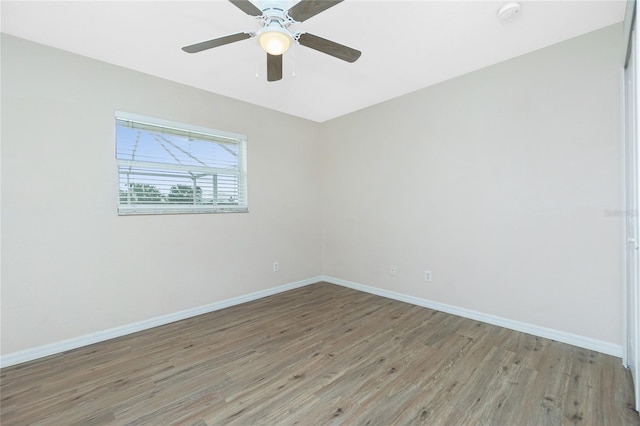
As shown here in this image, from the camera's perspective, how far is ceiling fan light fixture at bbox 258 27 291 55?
5.51 ft

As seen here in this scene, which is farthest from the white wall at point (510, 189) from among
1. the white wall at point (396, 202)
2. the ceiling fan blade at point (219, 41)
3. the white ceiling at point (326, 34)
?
the ceiling fan blade at point (219, 41)

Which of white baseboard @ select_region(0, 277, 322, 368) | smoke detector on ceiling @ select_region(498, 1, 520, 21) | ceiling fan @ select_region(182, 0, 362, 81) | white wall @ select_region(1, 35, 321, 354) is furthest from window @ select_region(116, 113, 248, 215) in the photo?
smoke detector on ceiling @ select_region(498, 1, 520, 21)

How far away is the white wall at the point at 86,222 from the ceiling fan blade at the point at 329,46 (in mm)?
1943

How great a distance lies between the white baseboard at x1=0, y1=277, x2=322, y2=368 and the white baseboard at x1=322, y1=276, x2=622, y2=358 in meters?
1.76

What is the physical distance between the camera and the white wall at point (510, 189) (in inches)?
91.5

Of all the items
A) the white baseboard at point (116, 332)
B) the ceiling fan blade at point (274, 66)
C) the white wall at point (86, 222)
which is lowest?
the white baseboard at point (116, 332)

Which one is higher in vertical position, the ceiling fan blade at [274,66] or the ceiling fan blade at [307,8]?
the ceiling fan blade at [307,8]

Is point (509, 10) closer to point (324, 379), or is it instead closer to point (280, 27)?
point (280, 27)

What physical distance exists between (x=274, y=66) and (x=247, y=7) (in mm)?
545

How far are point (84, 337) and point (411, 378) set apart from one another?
286 cm

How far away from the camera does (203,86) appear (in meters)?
3.25

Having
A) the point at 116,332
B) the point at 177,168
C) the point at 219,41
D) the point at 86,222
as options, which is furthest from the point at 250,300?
the point at 219,41

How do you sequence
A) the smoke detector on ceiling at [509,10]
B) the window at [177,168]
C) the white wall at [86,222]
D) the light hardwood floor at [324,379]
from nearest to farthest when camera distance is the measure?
the light hardwood floor at [324,379] < the smoke detector on ceiling at [509,10] < the white wall at [86,222] < the window at [177,168]

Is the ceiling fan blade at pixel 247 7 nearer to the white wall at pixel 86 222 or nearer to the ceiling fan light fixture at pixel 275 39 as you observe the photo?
the ceiling fan light fixture at pixel 275 39
